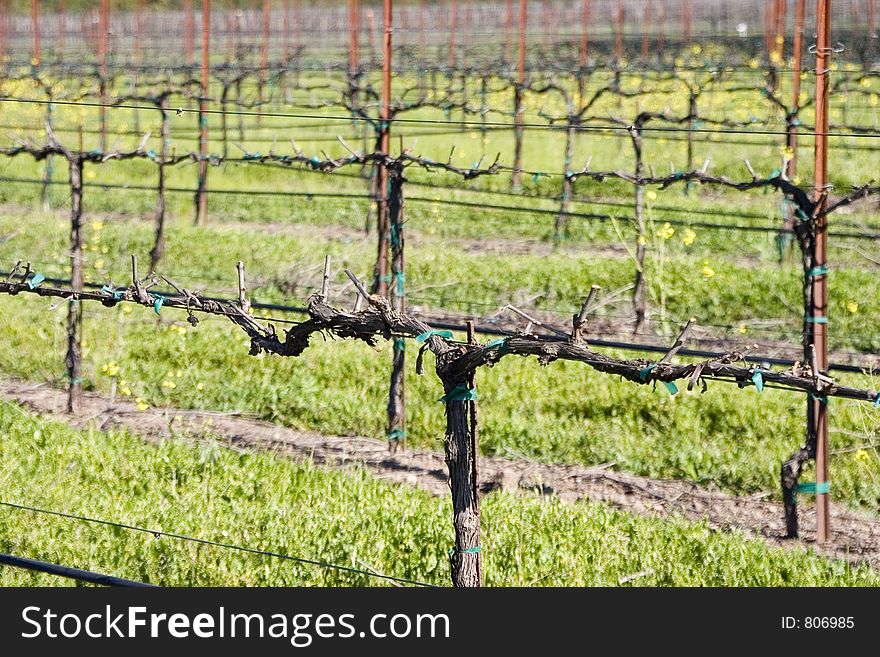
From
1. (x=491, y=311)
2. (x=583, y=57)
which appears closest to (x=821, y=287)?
(x=491, y=311)

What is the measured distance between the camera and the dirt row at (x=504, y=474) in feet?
18.2

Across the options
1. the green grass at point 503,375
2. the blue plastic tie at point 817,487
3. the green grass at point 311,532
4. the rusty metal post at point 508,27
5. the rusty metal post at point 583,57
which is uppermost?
the rusty metal post at point 508,27

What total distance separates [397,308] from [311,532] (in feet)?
6.41

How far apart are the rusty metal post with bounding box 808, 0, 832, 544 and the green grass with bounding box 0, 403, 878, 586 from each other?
1.05 feet

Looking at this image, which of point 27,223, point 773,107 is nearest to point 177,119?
point 27,223

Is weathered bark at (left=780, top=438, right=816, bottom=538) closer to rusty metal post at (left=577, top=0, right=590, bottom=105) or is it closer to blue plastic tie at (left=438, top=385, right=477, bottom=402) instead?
blue plastic tie at (left=438, top=385, right=477, bottom=402)

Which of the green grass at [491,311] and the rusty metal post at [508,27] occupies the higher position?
the rusty metal post at [508,27]

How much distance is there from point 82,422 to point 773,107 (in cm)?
1310

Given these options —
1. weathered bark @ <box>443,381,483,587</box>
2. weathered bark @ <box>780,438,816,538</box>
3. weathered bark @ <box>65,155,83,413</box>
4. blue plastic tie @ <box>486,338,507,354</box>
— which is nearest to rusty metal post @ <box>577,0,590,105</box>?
weathered bark @ <box>65,155,83,413</box>

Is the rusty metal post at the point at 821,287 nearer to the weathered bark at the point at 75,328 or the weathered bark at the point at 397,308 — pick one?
the weathered bark at the point at 397,308

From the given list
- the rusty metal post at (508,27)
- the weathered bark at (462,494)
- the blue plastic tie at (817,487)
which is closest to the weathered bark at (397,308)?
the blue plastic tie at (817,487)

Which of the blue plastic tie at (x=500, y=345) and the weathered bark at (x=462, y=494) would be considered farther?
the weathered bark at (x=462, y=494)

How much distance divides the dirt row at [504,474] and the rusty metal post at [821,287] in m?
0.23
